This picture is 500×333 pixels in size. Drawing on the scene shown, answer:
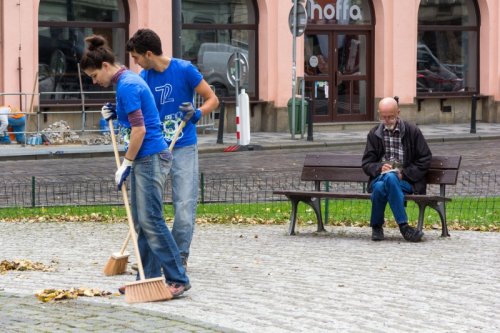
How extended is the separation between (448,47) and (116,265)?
26859 mm

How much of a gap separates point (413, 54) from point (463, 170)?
44.6ft

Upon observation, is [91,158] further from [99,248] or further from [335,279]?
[335,279]

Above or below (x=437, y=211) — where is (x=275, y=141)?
above

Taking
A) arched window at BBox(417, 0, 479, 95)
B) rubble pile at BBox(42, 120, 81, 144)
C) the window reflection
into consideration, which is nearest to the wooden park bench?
rubble pile at BBox(42, 120, 81, 144)

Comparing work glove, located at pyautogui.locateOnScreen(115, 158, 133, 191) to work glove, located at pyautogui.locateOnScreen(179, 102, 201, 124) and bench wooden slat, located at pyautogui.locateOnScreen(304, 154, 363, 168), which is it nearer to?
work glove, located at pyautogui.locateOnScreen(179, 102, 201, 124)

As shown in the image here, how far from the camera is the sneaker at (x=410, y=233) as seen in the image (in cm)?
1223

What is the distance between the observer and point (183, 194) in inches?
385

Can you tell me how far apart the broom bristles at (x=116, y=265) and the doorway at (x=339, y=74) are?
23.1 meters

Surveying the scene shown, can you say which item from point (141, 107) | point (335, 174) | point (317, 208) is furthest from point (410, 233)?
point (141, 107)

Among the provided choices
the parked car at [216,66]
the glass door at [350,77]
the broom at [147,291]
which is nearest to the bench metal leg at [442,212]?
the broom at [147,291]

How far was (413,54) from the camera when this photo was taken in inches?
1366

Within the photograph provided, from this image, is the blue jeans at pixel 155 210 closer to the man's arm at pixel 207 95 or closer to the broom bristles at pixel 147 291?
the broom bristles at pixel 147 291

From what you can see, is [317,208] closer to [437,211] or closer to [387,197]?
[387,197]

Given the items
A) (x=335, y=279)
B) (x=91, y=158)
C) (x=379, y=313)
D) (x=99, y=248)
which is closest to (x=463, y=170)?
(x=91, y=158)
